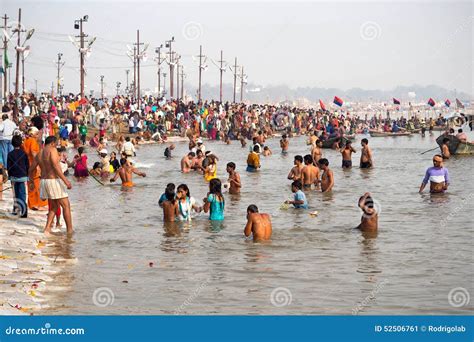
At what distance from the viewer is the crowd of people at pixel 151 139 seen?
1549cm

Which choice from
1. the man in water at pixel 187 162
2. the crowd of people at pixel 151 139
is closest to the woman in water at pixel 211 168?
the crowd of people at pixel 151 139

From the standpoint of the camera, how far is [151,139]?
50.5m

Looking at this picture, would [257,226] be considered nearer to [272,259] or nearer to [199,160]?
[272,259]

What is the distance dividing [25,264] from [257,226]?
4520mm

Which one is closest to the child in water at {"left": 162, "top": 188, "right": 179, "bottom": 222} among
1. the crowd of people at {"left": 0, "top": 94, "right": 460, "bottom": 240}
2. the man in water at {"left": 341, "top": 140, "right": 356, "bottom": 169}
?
the crowd of people at {"left": 0, "top": 94, "right": 460, "bottom": 240}

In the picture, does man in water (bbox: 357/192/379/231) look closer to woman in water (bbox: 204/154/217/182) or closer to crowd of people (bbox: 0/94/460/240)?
Result: crowd of people (bbox: 0/94/460/240)

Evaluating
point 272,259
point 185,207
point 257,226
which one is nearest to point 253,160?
point 185,207

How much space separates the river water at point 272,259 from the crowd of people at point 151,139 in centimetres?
55

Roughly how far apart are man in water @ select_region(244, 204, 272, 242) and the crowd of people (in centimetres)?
2

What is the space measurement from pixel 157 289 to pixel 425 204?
471 inches

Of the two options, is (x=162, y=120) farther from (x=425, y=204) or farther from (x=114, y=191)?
(x=425, y=204)

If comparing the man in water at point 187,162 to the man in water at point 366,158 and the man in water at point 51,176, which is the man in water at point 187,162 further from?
the man in water at point 51,176
